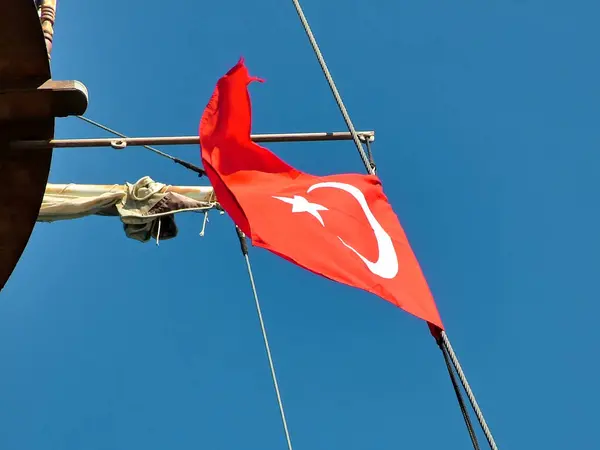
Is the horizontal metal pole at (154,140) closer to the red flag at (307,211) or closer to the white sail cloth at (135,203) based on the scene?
the red flag at (307,211)

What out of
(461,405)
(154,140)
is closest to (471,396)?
(461,405)

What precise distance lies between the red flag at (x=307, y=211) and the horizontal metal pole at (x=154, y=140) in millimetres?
256

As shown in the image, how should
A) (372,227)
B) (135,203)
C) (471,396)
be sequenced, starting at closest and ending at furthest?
(471,396) → (372,227) → (135,203)

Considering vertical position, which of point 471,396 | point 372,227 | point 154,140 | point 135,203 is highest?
point 135,203

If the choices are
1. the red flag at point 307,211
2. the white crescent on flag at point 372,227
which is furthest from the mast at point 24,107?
the white crescent on flag at point 372,227

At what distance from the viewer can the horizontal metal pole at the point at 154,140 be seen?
678cm

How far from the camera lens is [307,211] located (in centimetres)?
607

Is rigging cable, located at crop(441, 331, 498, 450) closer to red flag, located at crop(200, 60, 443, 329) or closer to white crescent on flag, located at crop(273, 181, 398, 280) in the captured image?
red flag, located at crop(200, 60, 443, 329)

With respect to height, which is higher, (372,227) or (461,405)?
(372,227)

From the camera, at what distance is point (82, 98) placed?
6.61 m

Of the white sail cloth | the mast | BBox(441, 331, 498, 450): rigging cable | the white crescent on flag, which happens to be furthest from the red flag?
the white sail cloth

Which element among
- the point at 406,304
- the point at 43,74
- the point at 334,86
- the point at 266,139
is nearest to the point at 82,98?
the point at 43,74

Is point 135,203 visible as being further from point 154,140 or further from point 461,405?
point 461,405

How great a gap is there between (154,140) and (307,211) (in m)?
1.67
